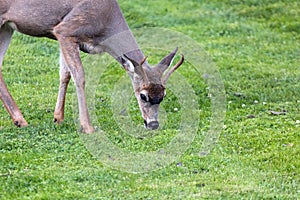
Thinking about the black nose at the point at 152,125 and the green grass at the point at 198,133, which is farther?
the black nose at the point at 152,125

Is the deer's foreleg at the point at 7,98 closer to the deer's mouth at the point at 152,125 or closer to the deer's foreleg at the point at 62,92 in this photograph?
the deer's foreleg at the point at 62,92

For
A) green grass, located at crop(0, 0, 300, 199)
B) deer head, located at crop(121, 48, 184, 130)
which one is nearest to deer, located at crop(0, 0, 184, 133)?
deer head, located at crop(121, 48, 184, 130)

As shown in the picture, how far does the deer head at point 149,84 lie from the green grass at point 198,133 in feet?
1.12

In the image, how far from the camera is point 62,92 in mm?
10734


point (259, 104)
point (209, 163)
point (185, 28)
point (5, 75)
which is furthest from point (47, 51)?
point (209, 163)

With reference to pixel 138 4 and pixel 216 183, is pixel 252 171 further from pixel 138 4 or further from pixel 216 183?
pixel 138 4

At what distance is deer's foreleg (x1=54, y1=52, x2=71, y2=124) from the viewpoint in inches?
414

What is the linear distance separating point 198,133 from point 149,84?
3.34ft

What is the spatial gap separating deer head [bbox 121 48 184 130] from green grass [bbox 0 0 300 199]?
1.12 ft

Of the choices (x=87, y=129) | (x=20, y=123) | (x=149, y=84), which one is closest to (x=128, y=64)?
(x=149, y=84)

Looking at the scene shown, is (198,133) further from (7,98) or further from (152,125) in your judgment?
(7,98)

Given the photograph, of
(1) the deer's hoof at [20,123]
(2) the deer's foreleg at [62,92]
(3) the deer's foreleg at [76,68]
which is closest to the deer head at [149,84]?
(3) the deer's foreleg at [76,68]

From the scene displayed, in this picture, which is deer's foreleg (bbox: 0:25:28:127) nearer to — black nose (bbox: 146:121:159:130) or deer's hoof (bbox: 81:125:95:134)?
deer's hoof (bbox: 81:125:95:134)

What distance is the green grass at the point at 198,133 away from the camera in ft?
25.8
